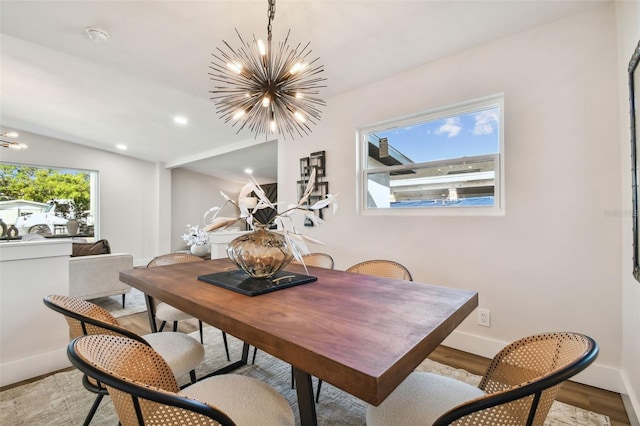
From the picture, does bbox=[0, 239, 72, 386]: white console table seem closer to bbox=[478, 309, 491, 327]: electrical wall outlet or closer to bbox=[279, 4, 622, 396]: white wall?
bbox=[279, 4, 622, 396]: white wall

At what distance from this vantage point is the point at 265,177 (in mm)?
7836

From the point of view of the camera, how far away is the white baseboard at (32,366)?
188 cm

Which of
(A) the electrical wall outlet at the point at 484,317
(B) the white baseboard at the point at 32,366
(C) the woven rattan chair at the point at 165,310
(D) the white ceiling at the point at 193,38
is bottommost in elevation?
(B) the white baseboard at the point at 32,366

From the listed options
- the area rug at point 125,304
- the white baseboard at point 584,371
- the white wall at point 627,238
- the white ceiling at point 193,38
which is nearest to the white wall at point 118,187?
the white ceiling at point 193,38

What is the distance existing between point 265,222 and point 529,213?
74.4 inches

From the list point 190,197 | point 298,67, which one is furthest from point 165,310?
point 190,197

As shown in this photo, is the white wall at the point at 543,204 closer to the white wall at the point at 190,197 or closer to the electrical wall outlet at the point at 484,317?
the electrical wall outlet at the point at 484,317

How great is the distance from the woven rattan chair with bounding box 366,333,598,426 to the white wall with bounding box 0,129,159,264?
741 cm

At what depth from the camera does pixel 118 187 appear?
661cm

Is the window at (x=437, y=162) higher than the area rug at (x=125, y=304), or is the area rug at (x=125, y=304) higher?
the window at (x=437, y=162)

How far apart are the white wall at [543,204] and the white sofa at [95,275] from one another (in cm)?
342

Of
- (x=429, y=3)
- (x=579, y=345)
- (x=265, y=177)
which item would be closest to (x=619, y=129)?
(x=429, y=3)

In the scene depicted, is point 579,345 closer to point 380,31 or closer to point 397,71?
point 380,31

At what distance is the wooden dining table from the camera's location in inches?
26.0
